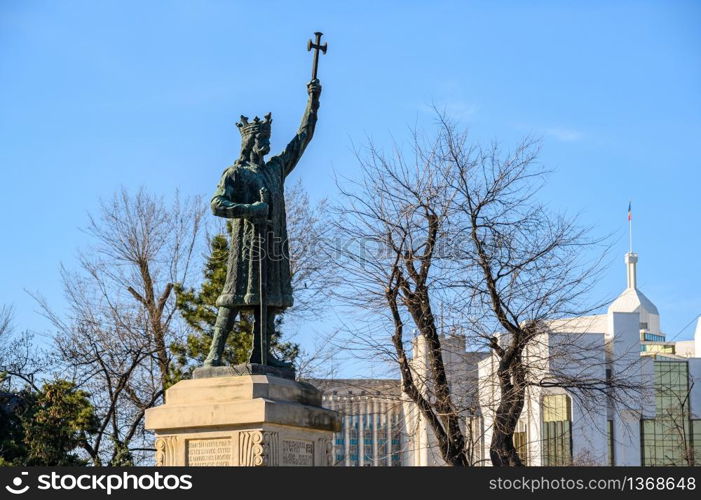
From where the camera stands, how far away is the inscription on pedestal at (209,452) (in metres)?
12.9

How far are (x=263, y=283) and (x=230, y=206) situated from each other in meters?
0.95

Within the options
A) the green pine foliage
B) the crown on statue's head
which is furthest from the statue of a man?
the green pine foliage

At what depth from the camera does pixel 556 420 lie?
62.0 m

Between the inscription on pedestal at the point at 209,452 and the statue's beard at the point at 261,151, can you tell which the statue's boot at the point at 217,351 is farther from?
the statue's beard at the point at 261,151

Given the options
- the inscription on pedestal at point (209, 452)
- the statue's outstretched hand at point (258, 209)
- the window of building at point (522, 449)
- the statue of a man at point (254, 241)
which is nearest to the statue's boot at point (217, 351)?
the statue of a man at point (254, 241)

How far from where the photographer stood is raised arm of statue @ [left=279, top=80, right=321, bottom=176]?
14609 millimetres

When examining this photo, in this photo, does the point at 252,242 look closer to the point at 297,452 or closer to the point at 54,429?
the point at 297,452

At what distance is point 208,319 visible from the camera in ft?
90.6

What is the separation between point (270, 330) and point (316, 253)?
12123mm

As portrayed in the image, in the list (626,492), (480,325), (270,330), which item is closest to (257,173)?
(270,330)

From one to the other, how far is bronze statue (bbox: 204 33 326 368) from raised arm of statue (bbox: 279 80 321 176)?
319mm

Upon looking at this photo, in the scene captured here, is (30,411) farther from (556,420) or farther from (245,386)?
(556,420)

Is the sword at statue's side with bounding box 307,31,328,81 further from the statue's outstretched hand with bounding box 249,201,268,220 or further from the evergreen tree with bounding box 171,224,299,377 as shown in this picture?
the evergreen tree with bounding box 171,224,299,377

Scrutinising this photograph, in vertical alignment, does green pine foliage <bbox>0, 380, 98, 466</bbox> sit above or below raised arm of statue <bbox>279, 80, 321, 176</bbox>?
below
